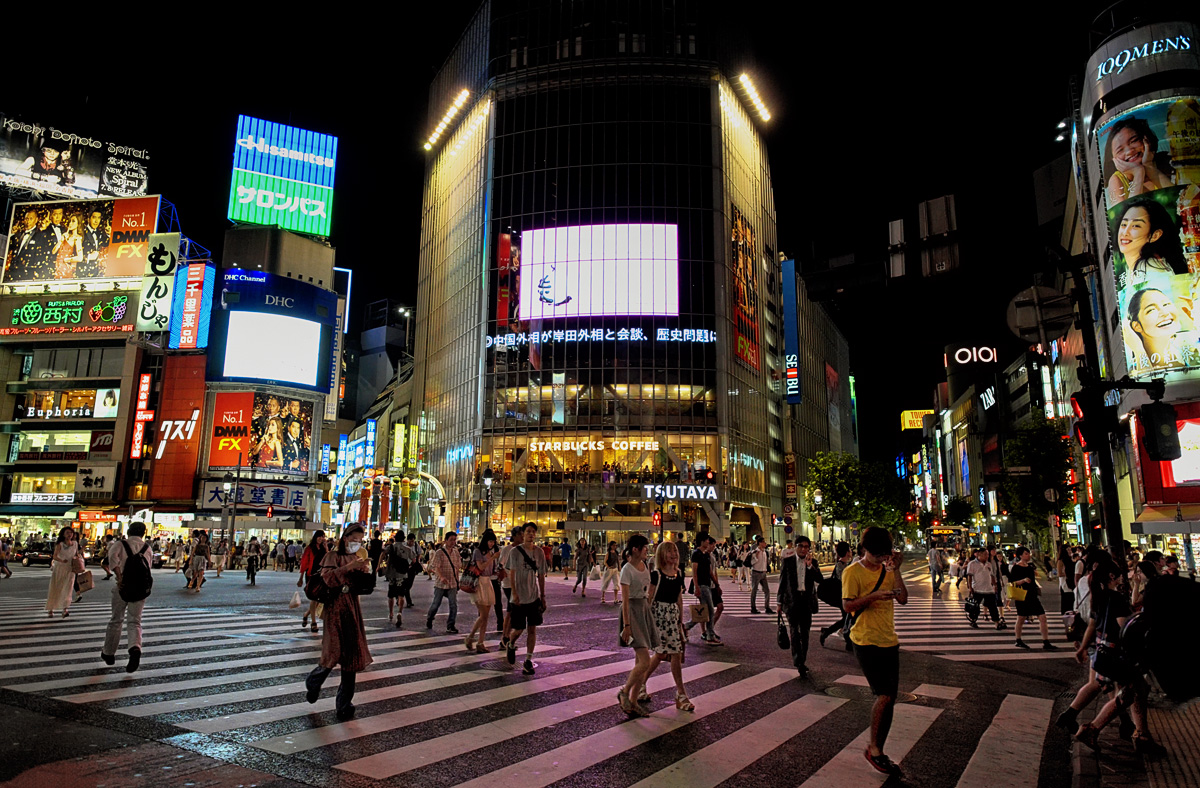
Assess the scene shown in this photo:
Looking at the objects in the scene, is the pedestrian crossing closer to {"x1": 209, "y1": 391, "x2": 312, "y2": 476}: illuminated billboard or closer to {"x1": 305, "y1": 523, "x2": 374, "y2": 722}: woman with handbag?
{"x1": 305, "y1": 523, "x2": 374, "y2": 722}: woman with handbag

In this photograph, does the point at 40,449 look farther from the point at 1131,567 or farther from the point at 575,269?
the point at 1131,567

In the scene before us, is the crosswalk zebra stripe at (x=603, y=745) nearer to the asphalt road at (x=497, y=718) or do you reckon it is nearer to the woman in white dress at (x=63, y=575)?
the asphalt road at (x=497, y=718)

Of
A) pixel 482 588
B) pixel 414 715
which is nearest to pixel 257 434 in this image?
pixel 482 588

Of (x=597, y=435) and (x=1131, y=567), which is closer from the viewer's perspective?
(x=1131, y=567)

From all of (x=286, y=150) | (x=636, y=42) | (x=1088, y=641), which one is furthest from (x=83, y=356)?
(x=1088, y=641)

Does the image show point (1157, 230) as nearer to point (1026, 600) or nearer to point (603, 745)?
point (1026, 600)

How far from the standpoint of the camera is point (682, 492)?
5425cm

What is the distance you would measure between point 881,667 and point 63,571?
1662cm

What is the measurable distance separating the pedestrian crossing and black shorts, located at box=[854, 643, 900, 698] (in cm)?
66

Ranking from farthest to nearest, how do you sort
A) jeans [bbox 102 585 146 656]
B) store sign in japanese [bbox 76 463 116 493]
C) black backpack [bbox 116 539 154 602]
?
1. store sign in japanese [bbox 76 463 116 493]
2. black backpack [bbox 116 539 154 602]
3. jeans [bbox 102 585 146 656]

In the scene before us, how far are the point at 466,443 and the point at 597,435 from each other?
12.3 metres

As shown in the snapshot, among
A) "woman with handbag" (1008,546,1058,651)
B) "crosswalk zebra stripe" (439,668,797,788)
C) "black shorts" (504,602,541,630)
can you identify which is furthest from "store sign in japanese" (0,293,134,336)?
"woman with handbag" (1008,546,1058,651)

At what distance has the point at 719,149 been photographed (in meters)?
62.0

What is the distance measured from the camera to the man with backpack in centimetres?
904
